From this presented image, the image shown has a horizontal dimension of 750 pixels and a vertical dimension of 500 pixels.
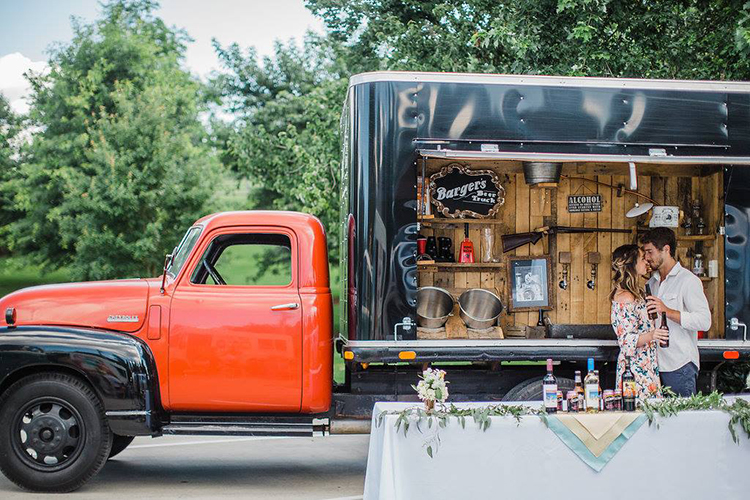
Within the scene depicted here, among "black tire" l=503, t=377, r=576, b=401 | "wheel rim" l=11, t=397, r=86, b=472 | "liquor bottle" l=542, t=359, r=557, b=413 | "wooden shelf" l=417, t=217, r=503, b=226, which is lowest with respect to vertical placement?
"wheel rim" l=11, t=397, r=86, b=472

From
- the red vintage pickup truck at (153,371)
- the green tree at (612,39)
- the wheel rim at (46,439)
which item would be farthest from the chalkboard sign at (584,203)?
the wheel rim at (46,439)

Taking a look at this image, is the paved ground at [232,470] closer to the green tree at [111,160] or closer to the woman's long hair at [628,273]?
the woman's long hair at [628,273]

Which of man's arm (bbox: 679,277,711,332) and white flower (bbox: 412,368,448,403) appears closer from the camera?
white flower (bbox: 412,368,448,403)

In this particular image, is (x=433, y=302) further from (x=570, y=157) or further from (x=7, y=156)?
(x=7, y=156)

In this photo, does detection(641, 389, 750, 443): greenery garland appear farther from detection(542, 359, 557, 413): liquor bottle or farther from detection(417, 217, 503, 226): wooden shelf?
detection(417, 217, 503, 226): wooden shelf

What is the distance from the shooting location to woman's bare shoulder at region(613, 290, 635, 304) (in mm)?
6738

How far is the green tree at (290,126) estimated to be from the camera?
1630 centimetres

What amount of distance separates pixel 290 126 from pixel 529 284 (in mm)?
10377

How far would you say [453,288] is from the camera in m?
8.42

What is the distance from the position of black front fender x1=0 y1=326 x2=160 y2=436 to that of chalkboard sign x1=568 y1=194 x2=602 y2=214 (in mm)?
4262

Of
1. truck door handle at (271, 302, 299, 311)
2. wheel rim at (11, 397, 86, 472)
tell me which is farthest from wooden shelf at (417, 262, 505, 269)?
wheel rim at (11, 397, 86, 472)

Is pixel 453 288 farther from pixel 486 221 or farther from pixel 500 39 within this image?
pixel 500 39

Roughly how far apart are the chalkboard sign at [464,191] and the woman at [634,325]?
175 cm

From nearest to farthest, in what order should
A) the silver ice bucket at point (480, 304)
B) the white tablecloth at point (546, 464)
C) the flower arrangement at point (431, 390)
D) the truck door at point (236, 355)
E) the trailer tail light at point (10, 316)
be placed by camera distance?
1. the white tablecloth at point (546, 464)
2. the flower arrangement at point (431, 390)
3. the truck door at point (236, 355)
4. the trailer tail light at point (10, 316)
5. the silver ice bucket at point (480, 304)
